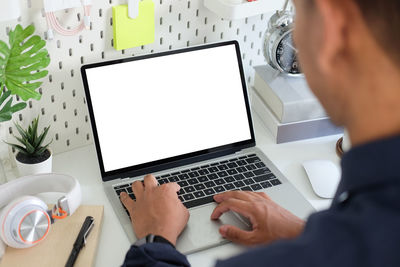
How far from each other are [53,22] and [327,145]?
2.21ft

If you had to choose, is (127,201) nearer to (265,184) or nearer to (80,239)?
(80,239)

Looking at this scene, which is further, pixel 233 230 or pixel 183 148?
pixel 183 148

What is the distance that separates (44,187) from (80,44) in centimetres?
31

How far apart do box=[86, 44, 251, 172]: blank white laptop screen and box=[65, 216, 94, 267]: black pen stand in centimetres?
16

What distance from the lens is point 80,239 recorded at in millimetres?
951

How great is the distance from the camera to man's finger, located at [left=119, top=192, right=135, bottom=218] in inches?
41.1

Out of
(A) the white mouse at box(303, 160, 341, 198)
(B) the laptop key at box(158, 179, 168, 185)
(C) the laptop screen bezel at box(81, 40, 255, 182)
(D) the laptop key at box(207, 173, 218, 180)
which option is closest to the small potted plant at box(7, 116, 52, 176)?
(C) the laptop screen bezel at box(81, 40, 255, 182)

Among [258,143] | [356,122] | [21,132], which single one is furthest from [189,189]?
[356,122]

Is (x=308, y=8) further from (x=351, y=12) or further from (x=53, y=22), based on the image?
(x=53, y=22)

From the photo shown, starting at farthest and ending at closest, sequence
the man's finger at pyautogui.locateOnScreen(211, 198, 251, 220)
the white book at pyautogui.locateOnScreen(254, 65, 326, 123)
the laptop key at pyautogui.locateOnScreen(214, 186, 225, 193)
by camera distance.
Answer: the white book at pyautogui.locateOnScreen(254, 65, 326, 123)
the laptop key at pyautogui.locateOnScreen(214, 186, 225, 193)
the man's finger at pyautogui.locateOnScreen(211, 198, 251, 220)

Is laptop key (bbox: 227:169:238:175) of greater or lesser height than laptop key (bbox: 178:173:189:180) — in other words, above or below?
below

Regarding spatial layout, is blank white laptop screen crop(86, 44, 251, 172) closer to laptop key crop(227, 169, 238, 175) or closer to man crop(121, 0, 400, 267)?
laptop key crop(227, 169, 238, 175)

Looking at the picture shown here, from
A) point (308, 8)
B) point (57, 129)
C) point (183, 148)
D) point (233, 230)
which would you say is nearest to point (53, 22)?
point (57, 129)

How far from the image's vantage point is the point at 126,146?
44.9 inches
